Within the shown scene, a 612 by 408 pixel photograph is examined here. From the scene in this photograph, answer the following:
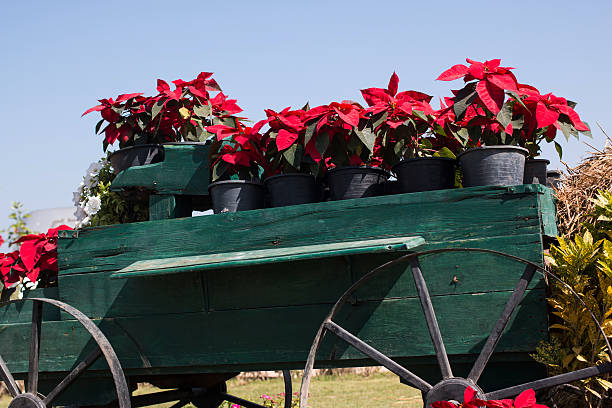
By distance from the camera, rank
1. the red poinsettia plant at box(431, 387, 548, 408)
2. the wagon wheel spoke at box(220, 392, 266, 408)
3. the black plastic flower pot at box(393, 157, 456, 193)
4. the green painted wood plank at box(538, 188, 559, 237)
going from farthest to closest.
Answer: the wagon wheel spoke at box(220, 392, 266, 408) < the black plastic flower pot at box(393, 157, 456, 193) < the green painted wood plank at box(538, 188, 559, 237) < the red poinsettia plant at box(431, 387, 548, 408)

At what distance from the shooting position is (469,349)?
2223mm

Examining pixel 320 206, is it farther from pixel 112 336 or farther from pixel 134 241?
pixel 112 336

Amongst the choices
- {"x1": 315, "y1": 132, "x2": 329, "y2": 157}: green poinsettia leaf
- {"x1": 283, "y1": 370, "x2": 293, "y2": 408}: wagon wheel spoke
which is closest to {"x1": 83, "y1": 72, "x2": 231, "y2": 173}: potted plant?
{"x1": 315, "y1": 132, "x2": 329, "y2": 157}: green poinsettia leaf

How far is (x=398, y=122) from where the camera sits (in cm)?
247

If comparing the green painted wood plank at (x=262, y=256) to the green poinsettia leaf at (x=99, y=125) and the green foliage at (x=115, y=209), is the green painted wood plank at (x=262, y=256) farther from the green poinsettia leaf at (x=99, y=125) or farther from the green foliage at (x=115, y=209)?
the green poinsettia leaf at (x=99, y=125)

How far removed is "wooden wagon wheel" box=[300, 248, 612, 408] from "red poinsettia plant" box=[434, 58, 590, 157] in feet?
1.77

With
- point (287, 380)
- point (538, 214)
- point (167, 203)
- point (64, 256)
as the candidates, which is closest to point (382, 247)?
point (538, 214)

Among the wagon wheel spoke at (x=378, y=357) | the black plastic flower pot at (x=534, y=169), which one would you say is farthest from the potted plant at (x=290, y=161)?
the black plastic flower pot at (x=534, y=169)

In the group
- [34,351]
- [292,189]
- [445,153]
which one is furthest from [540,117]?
[34,351]

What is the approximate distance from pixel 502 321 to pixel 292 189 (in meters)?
0.96

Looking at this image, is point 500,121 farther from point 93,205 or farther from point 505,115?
point 93,205

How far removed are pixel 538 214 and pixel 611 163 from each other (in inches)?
32.1

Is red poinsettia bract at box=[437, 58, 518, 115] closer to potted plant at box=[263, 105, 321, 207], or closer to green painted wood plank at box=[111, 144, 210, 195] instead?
potted plant at box=[263, 105, 321, 207]

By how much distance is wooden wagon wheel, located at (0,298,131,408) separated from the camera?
8.19 feet
